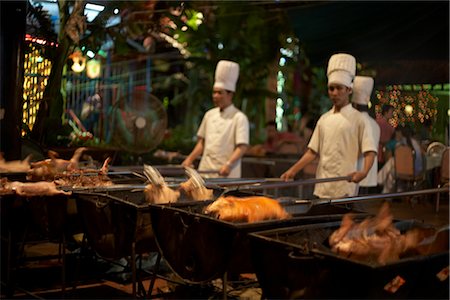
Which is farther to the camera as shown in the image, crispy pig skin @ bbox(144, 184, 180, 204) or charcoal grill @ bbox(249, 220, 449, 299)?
crispy pig skin @ bbox(144, 184, 180, 204)

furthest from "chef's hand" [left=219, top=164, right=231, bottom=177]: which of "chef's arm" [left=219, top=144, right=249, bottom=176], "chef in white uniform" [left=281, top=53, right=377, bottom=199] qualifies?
"chef in white uniform" [left=281, top=53, right=377, bottom=199]

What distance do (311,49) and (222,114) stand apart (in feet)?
14.1

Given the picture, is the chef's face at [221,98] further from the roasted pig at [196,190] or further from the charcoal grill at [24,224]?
the roasted pig at [196,190]

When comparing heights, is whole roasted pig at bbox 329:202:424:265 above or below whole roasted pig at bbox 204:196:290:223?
below

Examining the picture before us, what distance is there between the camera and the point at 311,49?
10055 mm

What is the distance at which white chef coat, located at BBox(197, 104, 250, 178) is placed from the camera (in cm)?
604

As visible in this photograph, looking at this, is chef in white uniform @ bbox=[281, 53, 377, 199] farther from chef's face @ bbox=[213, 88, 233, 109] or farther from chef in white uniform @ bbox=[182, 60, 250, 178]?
chef's face @ bbox=[213, 88, 233, 109]

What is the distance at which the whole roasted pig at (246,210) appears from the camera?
3.11 metres

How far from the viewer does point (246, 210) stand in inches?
Answer: 123

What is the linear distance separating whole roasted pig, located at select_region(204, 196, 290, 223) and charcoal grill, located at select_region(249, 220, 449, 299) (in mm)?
Answer: 247

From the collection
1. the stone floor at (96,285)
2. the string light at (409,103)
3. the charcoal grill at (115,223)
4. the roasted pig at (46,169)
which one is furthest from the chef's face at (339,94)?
the string light at (409,103)

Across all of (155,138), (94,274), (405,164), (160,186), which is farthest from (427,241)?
(405,164)

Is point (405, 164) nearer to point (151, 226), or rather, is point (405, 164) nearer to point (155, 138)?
point (155, 138)

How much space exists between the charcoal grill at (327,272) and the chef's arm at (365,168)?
2092mm
